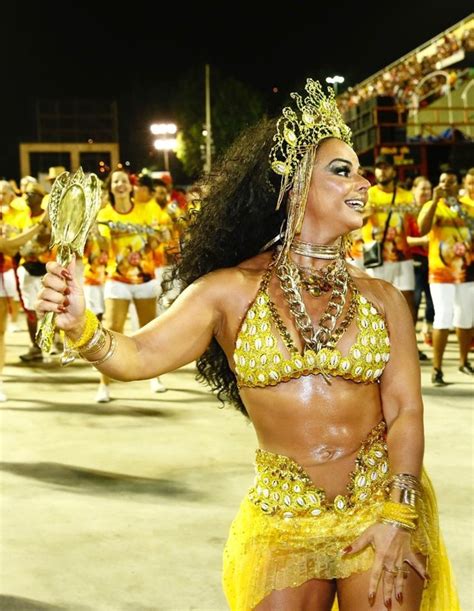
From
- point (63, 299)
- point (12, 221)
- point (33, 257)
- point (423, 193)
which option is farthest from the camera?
point (33, 257)

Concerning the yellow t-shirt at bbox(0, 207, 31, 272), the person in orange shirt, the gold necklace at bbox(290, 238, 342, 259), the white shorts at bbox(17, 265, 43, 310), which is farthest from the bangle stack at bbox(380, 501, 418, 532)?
the white shorts at bbox(17, 265, 43, 310)

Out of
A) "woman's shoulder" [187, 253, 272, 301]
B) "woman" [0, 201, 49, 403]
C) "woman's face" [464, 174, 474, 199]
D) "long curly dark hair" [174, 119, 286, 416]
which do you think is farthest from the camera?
"woman's face" [464, 174, 474, 199]

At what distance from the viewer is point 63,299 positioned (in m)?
2.12

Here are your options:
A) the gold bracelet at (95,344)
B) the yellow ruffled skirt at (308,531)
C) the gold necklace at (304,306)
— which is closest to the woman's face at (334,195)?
the gold necklace at (304,306)

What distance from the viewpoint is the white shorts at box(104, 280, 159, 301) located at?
8086 millimetres

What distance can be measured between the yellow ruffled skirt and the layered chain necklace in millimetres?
295

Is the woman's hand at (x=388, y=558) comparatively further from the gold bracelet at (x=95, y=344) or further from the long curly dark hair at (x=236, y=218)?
the gold bracelet at (x=95, y=344)

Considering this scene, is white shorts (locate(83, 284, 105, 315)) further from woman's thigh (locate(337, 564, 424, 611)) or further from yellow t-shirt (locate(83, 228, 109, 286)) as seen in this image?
woman's thigh (locate(337, 564, 424, 611))

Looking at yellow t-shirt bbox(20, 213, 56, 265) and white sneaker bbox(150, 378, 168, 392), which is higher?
yellow t-shirt bbox(20, 213, 56, 265)

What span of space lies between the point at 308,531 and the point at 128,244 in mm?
6079

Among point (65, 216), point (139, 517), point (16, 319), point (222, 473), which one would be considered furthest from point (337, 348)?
point (16, 319)

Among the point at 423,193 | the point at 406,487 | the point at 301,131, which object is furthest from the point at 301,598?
the point at 423,193

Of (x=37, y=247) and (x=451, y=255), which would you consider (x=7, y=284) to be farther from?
(x=451, y=255)

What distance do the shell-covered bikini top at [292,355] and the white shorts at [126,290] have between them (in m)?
5.76
